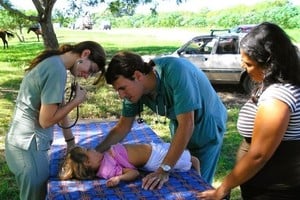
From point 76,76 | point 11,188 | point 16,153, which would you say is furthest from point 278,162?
point 11,188

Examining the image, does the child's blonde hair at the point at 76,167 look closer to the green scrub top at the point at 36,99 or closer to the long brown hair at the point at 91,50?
the green scrub top at the point at 36,99

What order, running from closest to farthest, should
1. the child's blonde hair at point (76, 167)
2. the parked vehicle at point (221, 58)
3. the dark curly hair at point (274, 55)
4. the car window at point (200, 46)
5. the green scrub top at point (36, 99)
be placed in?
the dark curly hair at point (274, 55) → the green scrub top at point (36, 99) → the child's blonde hair at point (76, 167) → the parked vehicle at point (221, 58) → the car window at point (200, 46)

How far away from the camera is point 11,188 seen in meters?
4.08

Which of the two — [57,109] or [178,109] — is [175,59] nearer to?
[178,109]

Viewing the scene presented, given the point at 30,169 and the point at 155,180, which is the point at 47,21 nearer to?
the point at 30,169

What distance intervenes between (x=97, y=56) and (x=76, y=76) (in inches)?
7.0

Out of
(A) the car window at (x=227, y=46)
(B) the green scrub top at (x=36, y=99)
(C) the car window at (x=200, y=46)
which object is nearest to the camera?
(B) the green scrub top at (x=36, y=99)

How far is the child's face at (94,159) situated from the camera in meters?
2.62

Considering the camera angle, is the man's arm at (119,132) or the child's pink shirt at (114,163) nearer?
the child's pink shirt at (114,163)

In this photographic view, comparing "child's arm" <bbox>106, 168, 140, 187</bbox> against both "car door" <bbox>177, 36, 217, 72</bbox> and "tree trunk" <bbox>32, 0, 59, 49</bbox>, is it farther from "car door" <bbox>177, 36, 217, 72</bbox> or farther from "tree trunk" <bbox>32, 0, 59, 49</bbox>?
"car door" <bbox>177, 36, 217, 72</bbox>

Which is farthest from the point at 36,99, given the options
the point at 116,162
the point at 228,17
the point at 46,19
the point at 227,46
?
the point at 228,17

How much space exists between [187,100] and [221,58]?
6.96 m

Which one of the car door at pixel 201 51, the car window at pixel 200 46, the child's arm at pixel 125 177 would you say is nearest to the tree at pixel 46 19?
the car door at pixel 201 51

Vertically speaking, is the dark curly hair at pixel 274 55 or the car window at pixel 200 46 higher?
the dark curly hair at pixel 274 55
